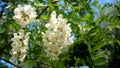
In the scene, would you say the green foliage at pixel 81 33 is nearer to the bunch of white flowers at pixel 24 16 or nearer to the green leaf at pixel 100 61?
the green leaf at pixel 100 61

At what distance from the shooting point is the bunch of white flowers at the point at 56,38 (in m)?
1.28

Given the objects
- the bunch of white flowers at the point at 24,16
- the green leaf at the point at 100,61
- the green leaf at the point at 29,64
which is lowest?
the green leaf at the point at 29,64

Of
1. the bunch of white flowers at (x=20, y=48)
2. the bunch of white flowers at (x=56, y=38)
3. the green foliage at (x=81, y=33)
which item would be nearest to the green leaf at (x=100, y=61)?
the green foliage at (x=81, y=33)

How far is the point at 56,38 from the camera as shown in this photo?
1.28 m

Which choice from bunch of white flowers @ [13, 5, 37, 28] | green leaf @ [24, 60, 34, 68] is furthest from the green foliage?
bunch of white flowers @ [13, 5, 37, 28]

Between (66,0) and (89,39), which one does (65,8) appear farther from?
(89,39)

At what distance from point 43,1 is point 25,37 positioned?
725 millimetres

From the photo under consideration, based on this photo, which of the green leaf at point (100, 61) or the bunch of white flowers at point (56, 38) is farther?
the bunch of white flowers at point (56, 38)

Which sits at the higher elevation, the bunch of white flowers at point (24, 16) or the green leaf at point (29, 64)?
the bunch of white flowers at point (24, 16)

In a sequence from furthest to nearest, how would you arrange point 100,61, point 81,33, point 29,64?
point 81,33, point 29,64, point 100,61

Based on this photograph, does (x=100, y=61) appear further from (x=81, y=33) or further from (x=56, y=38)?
(x=81, y=33)

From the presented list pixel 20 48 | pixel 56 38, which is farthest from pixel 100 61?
pixel 20 48

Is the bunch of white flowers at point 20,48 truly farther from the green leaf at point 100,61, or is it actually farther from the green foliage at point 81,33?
the green leaf at point 100,61

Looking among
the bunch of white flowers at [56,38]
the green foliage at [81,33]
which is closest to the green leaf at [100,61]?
the green foliage at [81,33]
